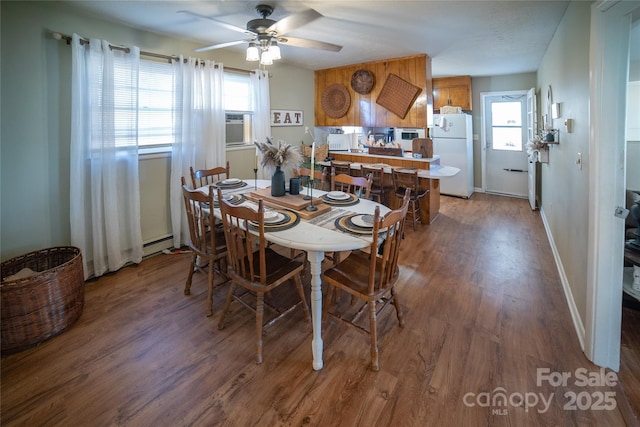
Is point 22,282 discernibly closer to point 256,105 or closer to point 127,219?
point 127,219

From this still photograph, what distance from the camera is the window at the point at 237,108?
402 cm

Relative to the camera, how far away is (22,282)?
1.99 metres

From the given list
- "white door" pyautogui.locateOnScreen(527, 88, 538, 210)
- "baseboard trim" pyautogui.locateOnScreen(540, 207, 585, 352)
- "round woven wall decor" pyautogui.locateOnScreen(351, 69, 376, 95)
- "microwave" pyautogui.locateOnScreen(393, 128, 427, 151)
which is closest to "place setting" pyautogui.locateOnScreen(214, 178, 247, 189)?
"round woven wall decor" pyautogui.locateOnScreen(351, 69, 376, 95)

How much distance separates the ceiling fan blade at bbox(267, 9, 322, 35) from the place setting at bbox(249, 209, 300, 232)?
1278 mm

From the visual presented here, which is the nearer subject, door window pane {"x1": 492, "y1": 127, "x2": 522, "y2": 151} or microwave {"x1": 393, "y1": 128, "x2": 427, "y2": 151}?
microwave {"x1": 393, "y1": 128, "x2": 427, "y2": 151}

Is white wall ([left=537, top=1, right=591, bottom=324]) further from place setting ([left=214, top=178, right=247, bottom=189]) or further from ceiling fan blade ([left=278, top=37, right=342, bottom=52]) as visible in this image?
place setting ([left=214, top=178, right=247, bottom=189])

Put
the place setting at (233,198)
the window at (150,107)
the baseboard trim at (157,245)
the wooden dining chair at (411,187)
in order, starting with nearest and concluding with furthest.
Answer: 1. the place setting at (233,198)
2. the window at (150,107)
3. the baseboard trim at (157,245)
4. the wooden dining chair at (411,187)

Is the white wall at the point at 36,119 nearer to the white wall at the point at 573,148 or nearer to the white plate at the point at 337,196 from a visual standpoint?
the white plate at the point at 337,196

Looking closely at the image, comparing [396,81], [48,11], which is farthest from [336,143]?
[48,11]

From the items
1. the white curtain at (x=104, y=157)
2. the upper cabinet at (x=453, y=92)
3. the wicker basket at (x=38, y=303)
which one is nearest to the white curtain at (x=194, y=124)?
the white curtain at (x=104, y=157)

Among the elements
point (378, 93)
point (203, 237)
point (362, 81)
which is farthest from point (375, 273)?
point (362, 81)

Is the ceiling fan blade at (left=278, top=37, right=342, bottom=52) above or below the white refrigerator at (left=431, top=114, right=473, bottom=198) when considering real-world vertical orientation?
above

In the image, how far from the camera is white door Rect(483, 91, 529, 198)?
5.88 meters

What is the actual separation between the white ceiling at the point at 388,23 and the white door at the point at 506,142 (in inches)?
71.3
